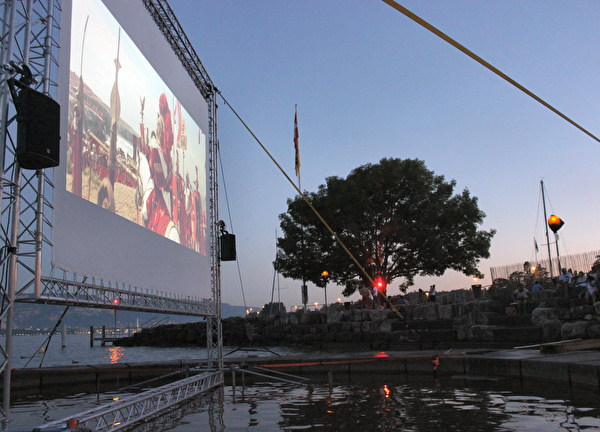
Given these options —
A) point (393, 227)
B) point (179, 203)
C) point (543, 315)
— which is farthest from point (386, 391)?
point (393, 227)

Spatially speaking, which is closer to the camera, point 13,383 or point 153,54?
point 153,54

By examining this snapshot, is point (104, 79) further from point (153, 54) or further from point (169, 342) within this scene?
point (169, 342)

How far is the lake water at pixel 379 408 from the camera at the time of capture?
708cm

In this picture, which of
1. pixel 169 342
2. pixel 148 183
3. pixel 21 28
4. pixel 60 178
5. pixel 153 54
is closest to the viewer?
pixel 21 28

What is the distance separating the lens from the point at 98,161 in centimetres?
702

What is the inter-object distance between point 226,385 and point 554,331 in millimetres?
9930

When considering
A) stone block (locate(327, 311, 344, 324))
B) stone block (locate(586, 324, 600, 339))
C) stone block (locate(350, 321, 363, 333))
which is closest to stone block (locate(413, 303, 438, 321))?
stone block (locate(350, 321, 363, 333))

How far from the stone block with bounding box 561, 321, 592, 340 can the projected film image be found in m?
10.8

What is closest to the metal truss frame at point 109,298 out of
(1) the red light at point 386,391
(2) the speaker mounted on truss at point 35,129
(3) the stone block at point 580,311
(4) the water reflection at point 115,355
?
(2) the speaker mounted on truss at point 35,129

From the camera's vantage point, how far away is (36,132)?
17.1 ft

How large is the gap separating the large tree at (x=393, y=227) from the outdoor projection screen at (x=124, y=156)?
2139cm

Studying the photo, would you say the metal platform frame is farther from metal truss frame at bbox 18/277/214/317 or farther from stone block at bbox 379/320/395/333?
stone block at bbox 379/320/395/333

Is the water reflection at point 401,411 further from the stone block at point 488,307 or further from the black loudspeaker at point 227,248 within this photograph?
the stone block at point 488,307

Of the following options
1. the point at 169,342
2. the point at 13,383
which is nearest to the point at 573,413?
the point at 13,383
